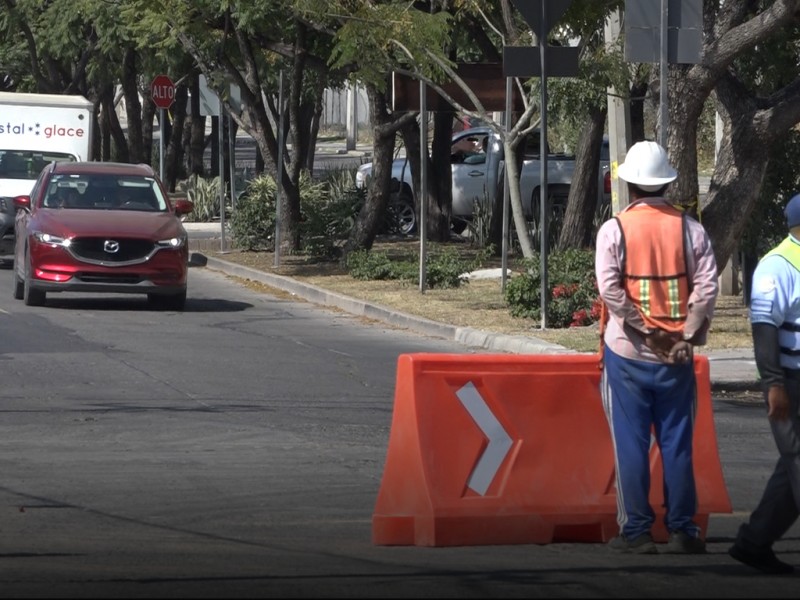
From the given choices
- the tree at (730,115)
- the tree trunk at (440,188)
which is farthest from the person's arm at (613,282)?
the tree trunk at (440,188)

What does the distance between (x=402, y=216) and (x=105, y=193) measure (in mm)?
11844

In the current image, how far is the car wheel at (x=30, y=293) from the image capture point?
59.1 ft

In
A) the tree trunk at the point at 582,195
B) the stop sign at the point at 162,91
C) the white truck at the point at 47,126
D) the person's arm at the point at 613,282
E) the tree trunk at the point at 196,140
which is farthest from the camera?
the tree trunk at the point at 196,140

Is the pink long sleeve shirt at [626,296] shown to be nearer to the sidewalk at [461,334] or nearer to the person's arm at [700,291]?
the person's arm at [700,291]

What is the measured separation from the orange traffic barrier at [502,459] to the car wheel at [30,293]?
38.0ft

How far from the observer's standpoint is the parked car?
58.5 feet

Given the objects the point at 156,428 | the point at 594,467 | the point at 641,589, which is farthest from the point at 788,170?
the point at 641,589

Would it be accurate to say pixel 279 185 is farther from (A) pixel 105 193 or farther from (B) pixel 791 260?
(B) pixel 791 260

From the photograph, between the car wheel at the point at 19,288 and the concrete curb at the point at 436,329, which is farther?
the car wheel at the point at 19,288

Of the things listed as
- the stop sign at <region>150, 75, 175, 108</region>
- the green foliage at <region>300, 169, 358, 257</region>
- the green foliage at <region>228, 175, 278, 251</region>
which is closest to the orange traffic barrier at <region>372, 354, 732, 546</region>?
the green foliage at <region>300, 169, 358, 257</region>

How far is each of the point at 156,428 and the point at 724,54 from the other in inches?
282

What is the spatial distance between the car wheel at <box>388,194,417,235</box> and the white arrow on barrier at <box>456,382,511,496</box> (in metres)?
22.7

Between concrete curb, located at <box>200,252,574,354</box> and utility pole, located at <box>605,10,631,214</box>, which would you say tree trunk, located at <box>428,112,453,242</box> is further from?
utility pole, located at <box>605,10,631,214</box>

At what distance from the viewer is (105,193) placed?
762 inches
